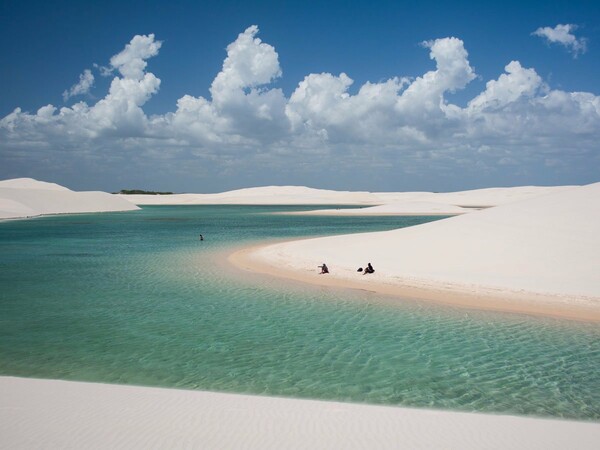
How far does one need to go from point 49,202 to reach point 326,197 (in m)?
91.7

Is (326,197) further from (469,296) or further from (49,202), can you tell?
(469,296)

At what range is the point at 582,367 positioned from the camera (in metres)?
9.78

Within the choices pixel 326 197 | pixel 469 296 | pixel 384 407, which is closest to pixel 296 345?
pixel 384 407

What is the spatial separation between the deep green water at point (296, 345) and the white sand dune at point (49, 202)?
65.6 meters

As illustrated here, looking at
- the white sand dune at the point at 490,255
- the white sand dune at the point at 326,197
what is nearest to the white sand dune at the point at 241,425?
the white sand dune at the point at 490,255

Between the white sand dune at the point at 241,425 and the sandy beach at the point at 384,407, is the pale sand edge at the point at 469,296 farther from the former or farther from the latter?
the white sand dune at the point at 241,425

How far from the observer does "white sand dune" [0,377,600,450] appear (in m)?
5.97

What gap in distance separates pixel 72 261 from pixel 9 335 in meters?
15.1

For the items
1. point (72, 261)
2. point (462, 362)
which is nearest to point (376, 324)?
point (462, 362)

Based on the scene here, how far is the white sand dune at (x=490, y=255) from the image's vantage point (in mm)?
17422

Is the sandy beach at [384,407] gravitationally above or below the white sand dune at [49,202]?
below

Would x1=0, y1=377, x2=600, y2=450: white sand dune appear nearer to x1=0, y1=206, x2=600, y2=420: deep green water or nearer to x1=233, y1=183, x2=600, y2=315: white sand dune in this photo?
x1=0, y1=206, x2=600, y2=420: deep green water

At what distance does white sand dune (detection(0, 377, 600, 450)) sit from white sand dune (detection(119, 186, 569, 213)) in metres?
117

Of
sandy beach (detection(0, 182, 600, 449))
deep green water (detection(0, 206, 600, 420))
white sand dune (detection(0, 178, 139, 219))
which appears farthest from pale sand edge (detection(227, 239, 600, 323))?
white sand dune (detection(0, 178, 139, 219))
